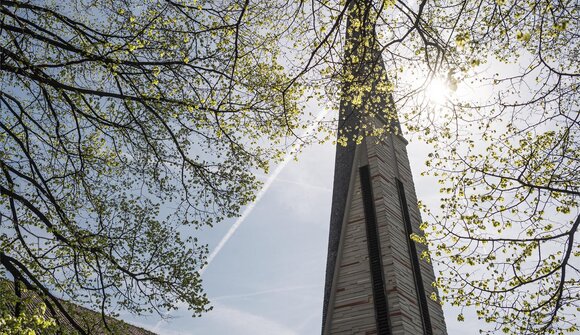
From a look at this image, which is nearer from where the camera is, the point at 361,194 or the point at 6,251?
the point at 6,251

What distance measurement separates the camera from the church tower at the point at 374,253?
1161 centimetres

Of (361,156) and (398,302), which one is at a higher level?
(361,156)

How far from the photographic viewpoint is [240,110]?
27.4 ft

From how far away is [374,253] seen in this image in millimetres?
12688

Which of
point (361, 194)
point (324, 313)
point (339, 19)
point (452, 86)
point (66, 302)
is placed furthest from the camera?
point (361, 194)

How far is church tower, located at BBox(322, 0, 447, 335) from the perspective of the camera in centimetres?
1161

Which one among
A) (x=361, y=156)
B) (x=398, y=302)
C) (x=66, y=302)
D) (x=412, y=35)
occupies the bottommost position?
(x=66, y=302)

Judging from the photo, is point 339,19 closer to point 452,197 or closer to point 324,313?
point 452,197

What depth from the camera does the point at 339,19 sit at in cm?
660

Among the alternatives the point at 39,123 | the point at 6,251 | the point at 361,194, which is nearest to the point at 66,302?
the point at 6,251

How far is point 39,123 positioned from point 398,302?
376 inches

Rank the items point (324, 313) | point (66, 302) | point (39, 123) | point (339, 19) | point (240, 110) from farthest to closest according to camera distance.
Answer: point (324, 313), point (39, 123), point (240, 110), point (66, 302), point (339, 19)

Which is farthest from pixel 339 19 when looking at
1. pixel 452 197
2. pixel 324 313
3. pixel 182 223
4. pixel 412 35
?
pixel 324 313

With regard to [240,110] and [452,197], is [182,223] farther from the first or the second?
[452,197]
